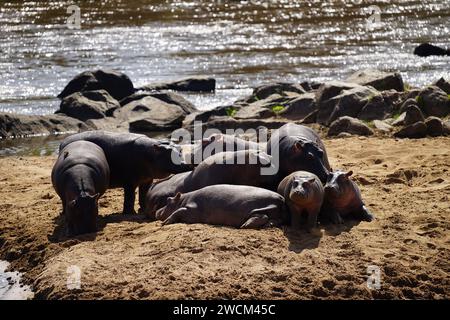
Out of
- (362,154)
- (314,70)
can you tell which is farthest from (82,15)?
(362,154)

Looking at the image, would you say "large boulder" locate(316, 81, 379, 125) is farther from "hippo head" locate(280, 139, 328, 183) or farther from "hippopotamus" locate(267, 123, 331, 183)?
"hippo head" locate(280, 139, 328, 183)

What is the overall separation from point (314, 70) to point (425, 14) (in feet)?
26.7

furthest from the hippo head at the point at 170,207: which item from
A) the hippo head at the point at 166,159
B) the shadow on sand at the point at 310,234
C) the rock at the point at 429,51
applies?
the rock at the point at 429,51

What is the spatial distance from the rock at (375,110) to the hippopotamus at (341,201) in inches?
217

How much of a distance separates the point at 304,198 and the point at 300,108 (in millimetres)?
7161

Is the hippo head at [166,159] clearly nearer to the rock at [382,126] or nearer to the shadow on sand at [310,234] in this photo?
the shadow on sand at [310,234]

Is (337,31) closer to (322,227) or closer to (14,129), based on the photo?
(14,129)

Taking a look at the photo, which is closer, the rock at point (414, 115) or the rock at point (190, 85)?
the rock at point (414, 115)

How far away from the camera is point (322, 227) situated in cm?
892

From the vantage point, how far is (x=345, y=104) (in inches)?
587

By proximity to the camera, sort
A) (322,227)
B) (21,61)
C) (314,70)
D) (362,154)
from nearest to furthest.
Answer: (322,227), (362,154), (314,70), (21,61)

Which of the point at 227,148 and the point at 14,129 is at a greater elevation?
the point at 227,148

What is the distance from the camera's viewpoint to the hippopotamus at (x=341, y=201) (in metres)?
9.10

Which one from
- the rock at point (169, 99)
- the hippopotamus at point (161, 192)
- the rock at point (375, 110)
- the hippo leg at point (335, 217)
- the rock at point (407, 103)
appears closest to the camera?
the hippo leg at point (335, 217)
